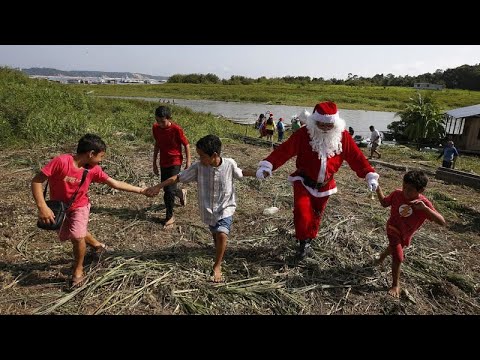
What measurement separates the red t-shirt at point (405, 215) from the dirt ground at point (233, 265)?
2.16 feet

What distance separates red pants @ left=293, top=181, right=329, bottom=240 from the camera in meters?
3.89

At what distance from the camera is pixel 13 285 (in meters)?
3.46

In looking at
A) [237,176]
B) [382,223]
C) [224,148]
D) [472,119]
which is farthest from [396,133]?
[237,176]

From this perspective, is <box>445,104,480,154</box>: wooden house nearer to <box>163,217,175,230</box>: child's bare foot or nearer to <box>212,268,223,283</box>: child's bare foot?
<box>163,217,175,230</box>: child's bare foot

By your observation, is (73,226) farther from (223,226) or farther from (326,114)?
(326,114)

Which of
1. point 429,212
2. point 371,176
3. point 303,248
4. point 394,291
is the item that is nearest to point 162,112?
point 303,248

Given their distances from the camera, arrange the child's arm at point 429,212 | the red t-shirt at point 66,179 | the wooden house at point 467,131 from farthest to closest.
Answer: the wooden house at point 467,131, the child's arm at point 429,212, the red t-shirt at point 66,179

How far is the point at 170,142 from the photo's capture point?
500 cm

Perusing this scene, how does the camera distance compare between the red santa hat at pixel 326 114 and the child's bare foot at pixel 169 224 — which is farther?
the child's bare foot at pixel 169 224

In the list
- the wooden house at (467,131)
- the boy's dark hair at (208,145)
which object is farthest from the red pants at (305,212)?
the wooden house at (467,131)

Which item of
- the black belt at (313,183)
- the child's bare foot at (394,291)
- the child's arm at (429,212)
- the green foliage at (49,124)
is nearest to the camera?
the child's arm at (429,212)

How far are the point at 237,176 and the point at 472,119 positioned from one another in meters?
19.8

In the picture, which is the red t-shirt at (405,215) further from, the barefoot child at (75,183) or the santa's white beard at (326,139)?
the barefoot child at (75,183)

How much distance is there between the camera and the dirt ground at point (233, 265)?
3342 mm
